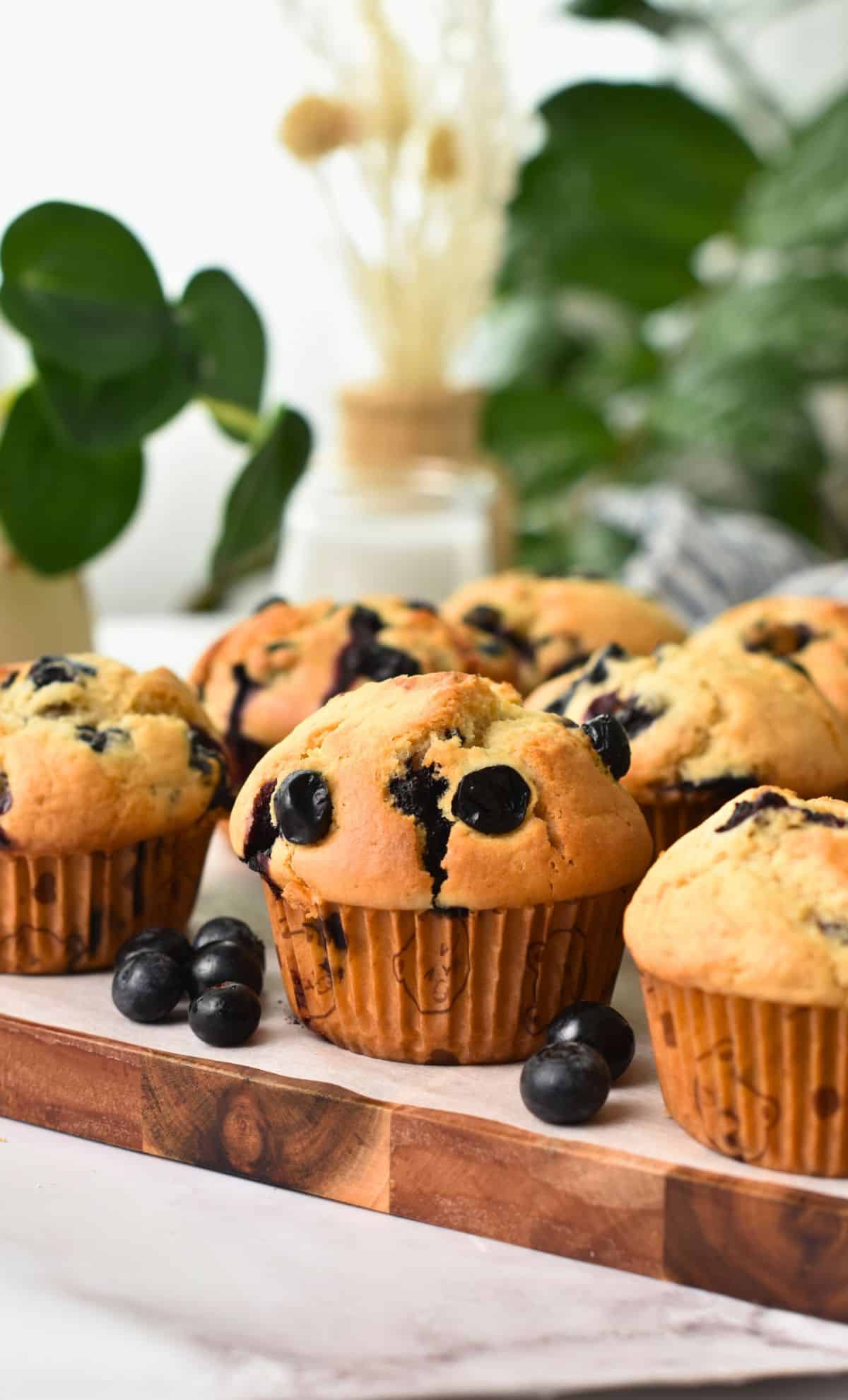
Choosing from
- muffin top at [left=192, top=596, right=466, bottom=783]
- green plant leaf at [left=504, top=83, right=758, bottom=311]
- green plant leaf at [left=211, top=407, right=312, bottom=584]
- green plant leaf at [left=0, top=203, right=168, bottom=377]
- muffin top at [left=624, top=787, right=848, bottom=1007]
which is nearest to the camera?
muffin top at [left=624, top=787, right=848, bottom=1007]

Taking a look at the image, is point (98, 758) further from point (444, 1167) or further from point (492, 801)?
point (444, 1167)

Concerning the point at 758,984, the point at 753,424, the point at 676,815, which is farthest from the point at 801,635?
the point at 753,424

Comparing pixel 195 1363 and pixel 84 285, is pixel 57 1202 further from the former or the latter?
pixel 84 285

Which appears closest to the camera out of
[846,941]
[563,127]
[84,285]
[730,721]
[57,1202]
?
[846,941]

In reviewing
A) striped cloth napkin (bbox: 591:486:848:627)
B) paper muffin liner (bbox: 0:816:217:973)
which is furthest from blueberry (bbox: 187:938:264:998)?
striped cloth napkin (bbox: 591:486:848:627)

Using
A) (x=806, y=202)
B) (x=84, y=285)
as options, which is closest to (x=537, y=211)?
(x=806, y=202)

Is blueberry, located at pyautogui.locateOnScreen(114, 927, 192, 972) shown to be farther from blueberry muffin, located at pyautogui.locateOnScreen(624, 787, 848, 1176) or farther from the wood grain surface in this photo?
blueberry muffin, located at pyautogui.locateOnScreen(624, 787, 848, 1176)

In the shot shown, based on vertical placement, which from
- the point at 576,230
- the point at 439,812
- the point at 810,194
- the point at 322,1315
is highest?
the point at 810,194
